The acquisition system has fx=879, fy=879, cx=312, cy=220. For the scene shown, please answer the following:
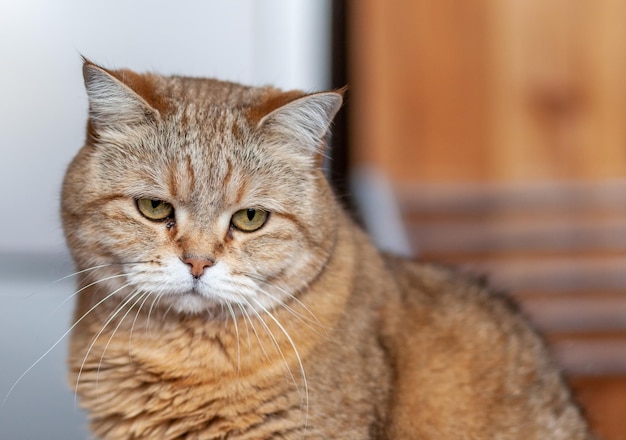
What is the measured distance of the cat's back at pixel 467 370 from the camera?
5.60ft

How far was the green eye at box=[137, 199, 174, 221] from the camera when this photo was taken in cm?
153

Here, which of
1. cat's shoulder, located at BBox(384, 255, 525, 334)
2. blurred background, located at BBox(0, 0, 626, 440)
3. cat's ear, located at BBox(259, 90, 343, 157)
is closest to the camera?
cat's ear, located at BBox(259, 90, 343, 157)

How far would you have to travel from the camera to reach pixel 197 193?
59.2 inches

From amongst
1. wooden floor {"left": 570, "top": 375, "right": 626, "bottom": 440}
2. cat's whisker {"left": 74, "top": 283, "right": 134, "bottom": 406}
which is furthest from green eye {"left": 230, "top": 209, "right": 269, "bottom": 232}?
wooden floor {"left": 570, "top": 375, "right": 626, "bottom": 440}

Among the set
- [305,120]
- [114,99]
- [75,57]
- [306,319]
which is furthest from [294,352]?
[75,57]

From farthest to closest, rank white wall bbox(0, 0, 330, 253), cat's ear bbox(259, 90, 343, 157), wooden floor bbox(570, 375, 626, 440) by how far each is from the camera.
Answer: wooden floor bbox(570, 375, 626, 440) < white wall bbox(0, 0, 330, 253) < cat's ear bbox(259, 90, 343, 157)

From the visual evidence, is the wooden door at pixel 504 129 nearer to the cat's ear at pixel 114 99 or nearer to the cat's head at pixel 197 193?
the cat's head at pixel 197 193

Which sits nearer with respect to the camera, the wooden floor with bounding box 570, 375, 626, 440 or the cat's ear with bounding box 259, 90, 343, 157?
the cat's ear with bounding box 259, 90, 343, 157

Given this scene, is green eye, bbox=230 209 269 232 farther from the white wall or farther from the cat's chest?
the white wall

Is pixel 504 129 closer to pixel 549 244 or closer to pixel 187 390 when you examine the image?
pixel 549 244

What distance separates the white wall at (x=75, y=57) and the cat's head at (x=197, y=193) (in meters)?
0.20

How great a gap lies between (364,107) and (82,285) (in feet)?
5.93

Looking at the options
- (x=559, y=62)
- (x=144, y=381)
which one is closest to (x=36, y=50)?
(x=144, y=381)

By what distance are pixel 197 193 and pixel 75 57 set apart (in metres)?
1.11
